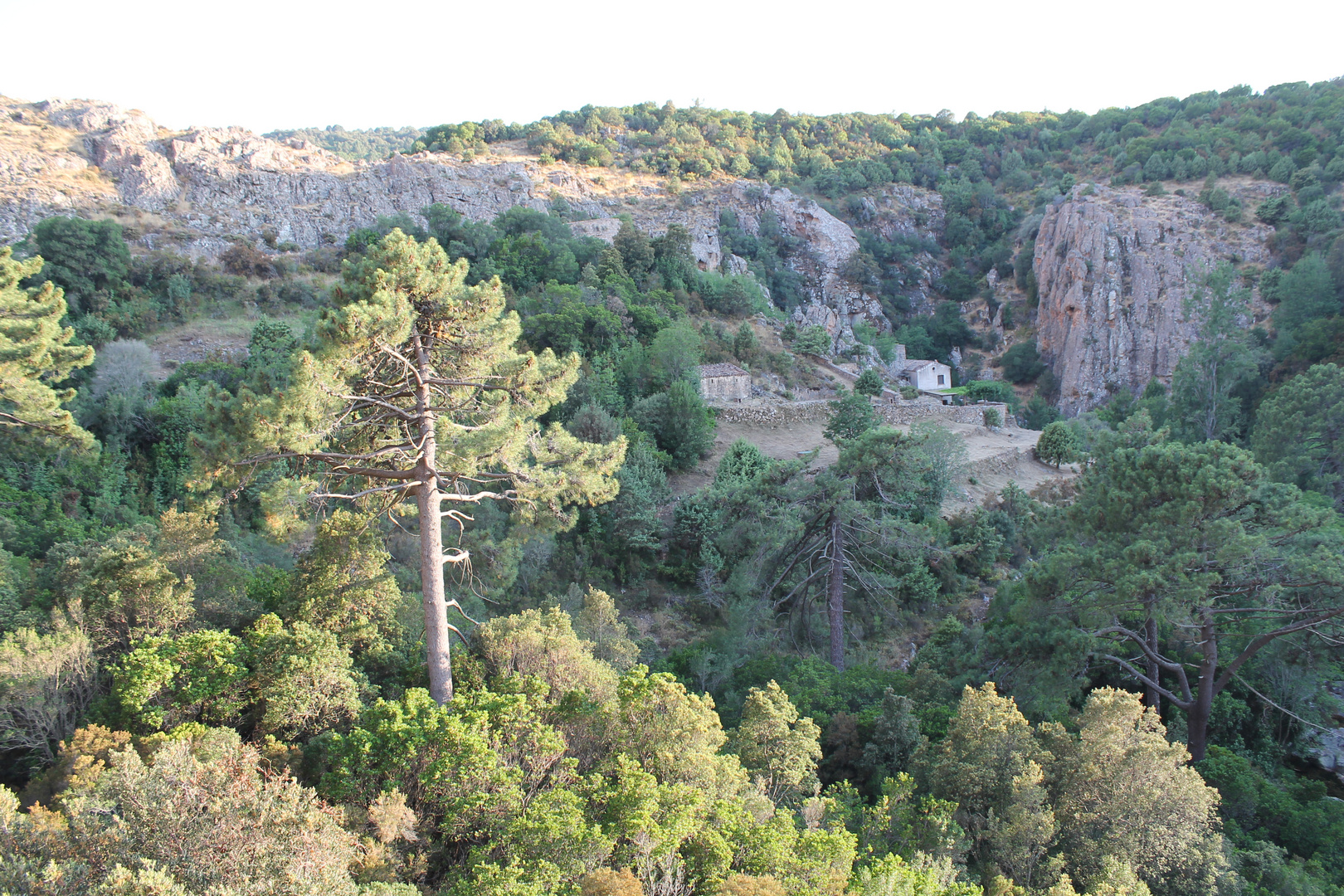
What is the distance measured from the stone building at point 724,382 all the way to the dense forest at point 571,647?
7204mm

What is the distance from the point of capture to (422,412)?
25.1 feet

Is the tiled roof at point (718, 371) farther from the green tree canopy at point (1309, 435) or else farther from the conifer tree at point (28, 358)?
the conifer tree at point (28, 358)

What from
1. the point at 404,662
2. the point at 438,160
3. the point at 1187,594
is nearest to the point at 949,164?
the point at 438,160

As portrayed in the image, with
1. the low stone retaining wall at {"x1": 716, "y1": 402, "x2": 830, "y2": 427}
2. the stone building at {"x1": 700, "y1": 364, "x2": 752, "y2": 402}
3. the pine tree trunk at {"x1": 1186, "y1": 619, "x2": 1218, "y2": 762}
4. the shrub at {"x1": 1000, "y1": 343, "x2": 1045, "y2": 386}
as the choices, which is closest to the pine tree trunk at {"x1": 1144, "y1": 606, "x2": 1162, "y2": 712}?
the pine tree trunk at {"x1": 1186, "y1": 619, "x2": 1218, "y2": 762}

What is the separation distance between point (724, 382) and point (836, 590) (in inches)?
557

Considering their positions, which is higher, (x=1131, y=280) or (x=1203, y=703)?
(x=1131, y=280)

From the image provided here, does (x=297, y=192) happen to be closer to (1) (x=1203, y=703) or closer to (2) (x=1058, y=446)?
(2) (x=1058, y=446)

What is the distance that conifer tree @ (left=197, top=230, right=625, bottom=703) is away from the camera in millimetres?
6660

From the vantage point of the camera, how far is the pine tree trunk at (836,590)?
13516 mm

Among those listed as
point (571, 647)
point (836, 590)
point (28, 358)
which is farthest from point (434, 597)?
point (836, 590)

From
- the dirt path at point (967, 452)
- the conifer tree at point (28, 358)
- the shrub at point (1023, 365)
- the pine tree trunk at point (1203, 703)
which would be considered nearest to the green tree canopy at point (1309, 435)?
the dirt path at point (967, 452)

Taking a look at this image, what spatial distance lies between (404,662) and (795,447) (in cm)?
1814

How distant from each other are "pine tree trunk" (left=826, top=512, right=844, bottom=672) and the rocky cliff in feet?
95.4

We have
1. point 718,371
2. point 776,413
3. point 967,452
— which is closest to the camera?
point 967,452
